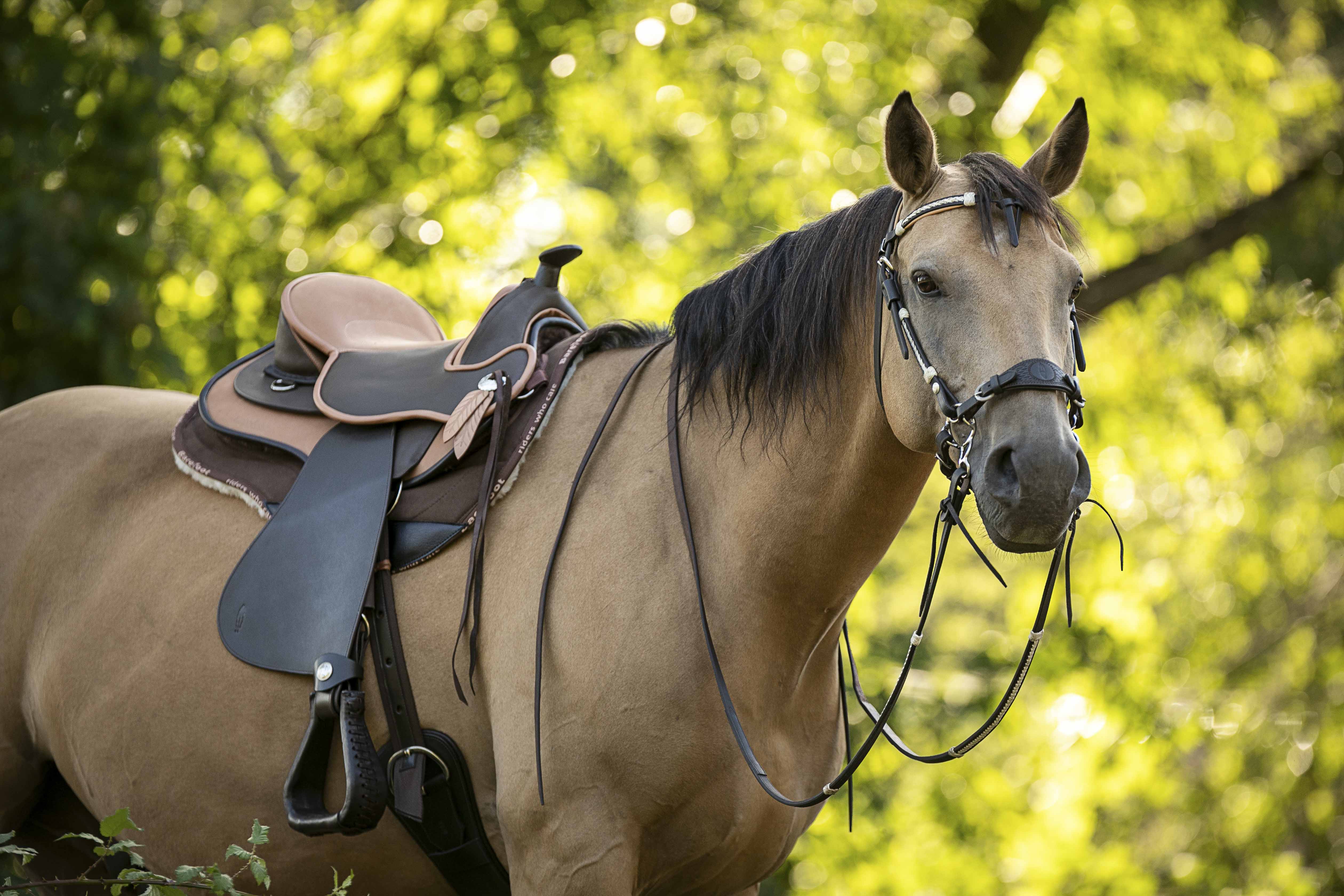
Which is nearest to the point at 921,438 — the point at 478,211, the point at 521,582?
the point at 521,582

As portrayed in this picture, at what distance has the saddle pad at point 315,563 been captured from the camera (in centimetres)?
205

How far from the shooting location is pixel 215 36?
191 inches

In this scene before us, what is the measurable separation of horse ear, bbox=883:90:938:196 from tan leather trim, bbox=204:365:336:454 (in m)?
1.33

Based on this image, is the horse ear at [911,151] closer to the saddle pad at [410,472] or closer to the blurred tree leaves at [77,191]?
the saddle pad at [410,472]

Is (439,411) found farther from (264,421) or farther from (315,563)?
(264,421)

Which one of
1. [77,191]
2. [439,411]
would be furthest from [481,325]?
[77,191]

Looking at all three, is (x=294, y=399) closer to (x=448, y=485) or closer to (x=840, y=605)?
(x=448, y=485)

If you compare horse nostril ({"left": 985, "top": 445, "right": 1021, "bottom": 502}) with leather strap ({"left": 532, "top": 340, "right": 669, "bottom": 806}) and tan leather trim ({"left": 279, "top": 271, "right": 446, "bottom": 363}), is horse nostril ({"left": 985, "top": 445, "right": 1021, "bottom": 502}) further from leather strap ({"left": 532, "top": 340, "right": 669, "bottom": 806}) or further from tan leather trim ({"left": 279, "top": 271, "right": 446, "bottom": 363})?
tan leather trim ({"left": 279, "top": 271, "right": 446, "bottom": 363})

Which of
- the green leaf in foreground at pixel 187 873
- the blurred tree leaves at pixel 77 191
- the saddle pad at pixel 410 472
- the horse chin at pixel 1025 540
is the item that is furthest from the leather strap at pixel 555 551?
the blurred tree leaves at pixel 77 191

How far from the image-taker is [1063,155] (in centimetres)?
190

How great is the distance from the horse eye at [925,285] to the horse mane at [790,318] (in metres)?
0.16

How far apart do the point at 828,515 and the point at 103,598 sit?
172 cm

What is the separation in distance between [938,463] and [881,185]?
2972 millimetres

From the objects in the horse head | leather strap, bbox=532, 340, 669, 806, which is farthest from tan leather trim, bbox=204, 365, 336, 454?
the horse head
